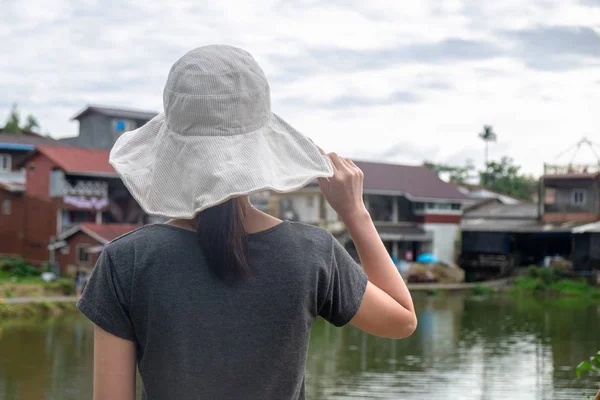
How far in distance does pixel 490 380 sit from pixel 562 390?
2.86 ft

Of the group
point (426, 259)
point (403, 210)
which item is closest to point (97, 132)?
point (403, 210)

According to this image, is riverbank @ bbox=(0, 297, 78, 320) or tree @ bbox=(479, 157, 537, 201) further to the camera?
tree @ bbox=(479, 157, 537, 201)

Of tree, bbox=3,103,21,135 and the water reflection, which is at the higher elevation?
tree, bbox=3,103,21,135

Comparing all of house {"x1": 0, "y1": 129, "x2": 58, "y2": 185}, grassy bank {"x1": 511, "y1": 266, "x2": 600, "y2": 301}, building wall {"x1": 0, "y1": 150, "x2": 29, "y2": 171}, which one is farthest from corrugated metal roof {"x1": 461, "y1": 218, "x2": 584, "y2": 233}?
building wall {"x1": 0, "y1": 150, "x2": 29, "y2": 171}

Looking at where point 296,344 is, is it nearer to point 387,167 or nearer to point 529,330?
point 529,330

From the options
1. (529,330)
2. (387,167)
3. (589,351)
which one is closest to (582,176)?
(387,167)

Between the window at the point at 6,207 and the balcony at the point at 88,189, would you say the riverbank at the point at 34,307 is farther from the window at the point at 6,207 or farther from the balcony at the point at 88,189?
the window at the point at 6,207

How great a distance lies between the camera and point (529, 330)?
13453mm

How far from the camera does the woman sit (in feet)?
3.12

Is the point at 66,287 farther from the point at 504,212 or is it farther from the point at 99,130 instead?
the point at 504,212

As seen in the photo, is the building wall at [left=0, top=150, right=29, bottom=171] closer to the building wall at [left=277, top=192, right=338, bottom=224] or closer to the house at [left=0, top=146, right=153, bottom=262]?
the house at [left=0, top=146, right=153, bottom=262]

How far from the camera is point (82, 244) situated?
17.7 metres

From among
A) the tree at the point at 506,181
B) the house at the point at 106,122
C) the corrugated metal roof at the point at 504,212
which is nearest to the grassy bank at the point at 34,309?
the house at the point at 106,122

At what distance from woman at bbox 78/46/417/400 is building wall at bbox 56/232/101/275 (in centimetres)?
1677
